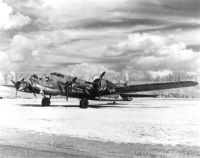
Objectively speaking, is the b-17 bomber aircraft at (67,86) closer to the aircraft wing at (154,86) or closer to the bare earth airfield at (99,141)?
the aircraft wing at (154,86)

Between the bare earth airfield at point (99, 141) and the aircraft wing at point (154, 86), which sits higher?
the aircraft wing at point (154, 86)

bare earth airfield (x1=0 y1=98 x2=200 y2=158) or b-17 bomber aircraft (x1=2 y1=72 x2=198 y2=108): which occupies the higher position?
b-17 bomber aircraft (x1=2 y1=72 x2=198 y2=108)

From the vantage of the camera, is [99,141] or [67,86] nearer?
[99,141]

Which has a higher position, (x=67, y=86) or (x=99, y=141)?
(x=67, y=86)

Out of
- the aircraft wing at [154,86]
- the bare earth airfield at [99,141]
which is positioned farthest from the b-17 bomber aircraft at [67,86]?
the bare earth airfield at [99,141]

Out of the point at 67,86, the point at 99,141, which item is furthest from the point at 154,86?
the point at 99,141

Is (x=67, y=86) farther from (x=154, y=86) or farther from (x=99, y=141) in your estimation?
(x=99, y=141)

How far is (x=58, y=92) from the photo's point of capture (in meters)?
29.9

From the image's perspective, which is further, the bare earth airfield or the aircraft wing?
the aircraft wing

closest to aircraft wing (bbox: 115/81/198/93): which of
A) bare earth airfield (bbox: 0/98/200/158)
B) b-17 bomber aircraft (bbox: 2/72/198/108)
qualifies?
b-17 bomber aircraft (bbox: 2/72/198/108)

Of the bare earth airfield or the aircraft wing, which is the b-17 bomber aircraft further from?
the bare earth airfield

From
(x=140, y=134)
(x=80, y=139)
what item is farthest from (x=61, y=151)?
(x=140, y=134)

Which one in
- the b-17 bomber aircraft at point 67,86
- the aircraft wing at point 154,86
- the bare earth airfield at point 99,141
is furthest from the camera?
the aircraft wing at point 154,86

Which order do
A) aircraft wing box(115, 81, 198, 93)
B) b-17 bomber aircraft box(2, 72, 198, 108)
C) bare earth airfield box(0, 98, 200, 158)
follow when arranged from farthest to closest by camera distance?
aircraft wing box(115, 81, 198, 93)
b-17 bomber aircraft box(2, 72, 198, 108)
bare earth airfield box(0, 98, 200, 158)
